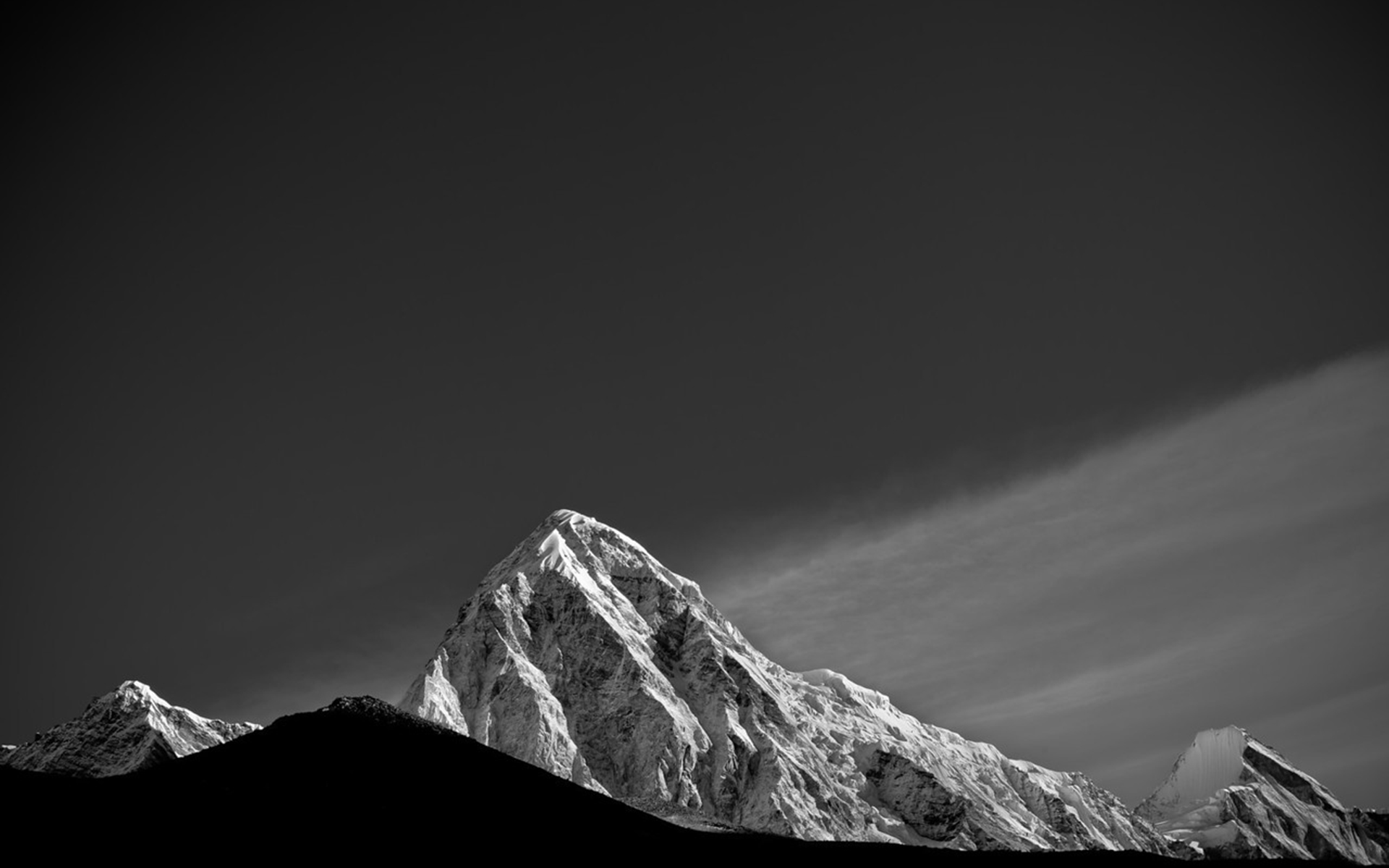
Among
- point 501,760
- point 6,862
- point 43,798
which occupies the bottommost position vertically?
point 6,862

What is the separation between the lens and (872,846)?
9912cm

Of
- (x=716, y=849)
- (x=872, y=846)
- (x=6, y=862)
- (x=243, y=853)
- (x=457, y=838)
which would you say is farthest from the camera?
(x=872, y=846)

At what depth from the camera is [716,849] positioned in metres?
90.8

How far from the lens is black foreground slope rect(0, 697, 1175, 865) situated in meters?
75.1

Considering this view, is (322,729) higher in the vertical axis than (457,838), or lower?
higher

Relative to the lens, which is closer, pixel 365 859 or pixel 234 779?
pixel 365 859

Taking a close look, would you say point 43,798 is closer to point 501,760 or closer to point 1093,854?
point 501,760

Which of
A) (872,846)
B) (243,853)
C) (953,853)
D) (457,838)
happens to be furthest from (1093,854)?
(243,853)

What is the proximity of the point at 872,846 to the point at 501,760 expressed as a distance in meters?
29.3

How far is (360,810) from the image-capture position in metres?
82.8

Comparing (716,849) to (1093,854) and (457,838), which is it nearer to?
(457,838)

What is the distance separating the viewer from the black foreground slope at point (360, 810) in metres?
75.1

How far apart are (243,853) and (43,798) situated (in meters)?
13.5

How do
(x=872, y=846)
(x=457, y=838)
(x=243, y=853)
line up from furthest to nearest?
(x=872, y=846), (x=457, y=838), (x=243, y=853)
